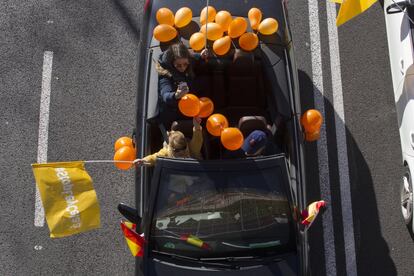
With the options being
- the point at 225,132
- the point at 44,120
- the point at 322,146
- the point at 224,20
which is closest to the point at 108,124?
the point at 44,120

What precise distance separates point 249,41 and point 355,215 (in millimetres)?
2574

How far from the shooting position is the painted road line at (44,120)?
6.00m

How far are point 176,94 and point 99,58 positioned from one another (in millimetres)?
2301

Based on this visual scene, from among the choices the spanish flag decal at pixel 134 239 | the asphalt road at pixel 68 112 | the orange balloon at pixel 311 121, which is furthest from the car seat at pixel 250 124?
the asphalt road at pixel 68 112

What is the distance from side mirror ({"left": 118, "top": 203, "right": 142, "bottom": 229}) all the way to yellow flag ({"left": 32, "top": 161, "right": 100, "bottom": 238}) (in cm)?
27

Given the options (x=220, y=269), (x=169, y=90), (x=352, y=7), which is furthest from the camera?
(x=352, y=7)

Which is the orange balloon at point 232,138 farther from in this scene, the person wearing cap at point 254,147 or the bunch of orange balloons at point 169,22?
the bunch of orange balloons at point 169,22

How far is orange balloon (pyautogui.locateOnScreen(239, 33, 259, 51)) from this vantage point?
4.94 meters

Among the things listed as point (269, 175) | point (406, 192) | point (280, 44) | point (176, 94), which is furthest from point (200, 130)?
point (406, 192)

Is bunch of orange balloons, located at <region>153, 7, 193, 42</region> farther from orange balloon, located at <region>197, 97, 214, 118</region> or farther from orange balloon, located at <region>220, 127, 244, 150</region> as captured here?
orange balloon, located at <region>220, 127, 244, 150</region>

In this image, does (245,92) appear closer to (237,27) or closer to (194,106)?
(237,27)

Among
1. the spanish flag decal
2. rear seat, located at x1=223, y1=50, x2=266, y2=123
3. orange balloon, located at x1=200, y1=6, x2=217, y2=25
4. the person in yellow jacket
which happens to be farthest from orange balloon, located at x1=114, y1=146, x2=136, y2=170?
orange balloon, located at x1=200, y1=6, x2=217, y2=25

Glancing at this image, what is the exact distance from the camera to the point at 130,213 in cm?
467

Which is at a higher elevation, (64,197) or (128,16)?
(128,16)
